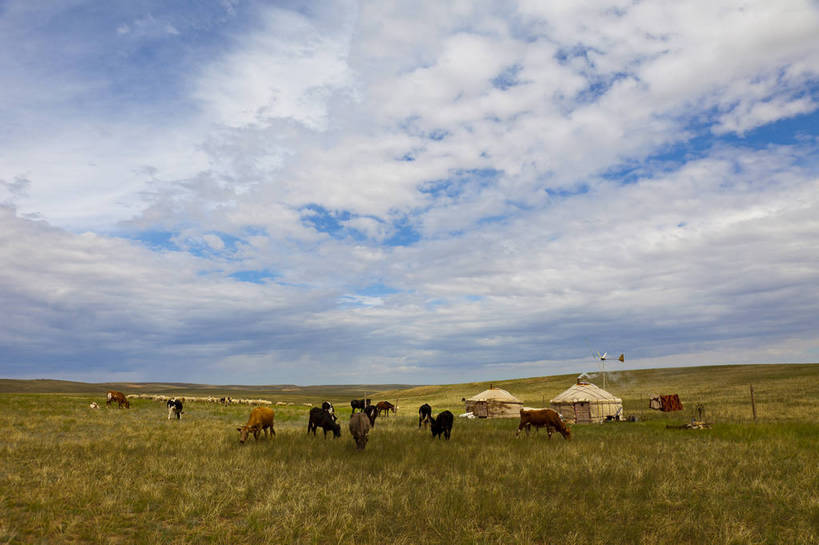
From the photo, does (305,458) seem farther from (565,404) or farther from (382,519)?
(565,404)

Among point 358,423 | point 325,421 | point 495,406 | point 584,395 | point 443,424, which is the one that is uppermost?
point 358,423

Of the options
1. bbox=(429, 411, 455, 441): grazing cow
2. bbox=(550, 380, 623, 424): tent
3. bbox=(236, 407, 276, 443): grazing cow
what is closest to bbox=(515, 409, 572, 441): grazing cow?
bbox=(429, 411, 455, 441): grazing cow

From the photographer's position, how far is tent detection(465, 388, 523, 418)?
4206cm

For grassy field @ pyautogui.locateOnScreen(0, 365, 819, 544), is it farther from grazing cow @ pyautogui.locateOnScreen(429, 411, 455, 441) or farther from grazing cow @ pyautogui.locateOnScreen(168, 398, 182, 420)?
grazing cow @ pyautogui.locateOnScreen(168, 398, 182, 420)

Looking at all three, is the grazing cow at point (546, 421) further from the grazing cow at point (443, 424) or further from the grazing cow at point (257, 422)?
the grazing cow at point (257, 422)

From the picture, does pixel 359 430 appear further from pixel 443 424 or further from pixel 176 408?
pixel 176 408

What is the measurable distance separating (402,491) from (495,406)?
106 feet

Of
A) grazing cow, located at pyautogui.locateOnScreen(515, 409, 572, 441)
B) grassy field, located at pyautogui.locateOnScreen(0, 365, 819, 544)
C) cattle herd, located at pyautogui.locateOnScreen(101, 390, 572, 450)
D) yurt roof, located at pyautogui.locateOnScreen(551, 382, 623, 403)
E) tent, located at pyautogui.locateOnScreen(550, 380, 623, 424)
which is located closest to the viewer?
grassy field, located at pyautogui.locateOnScreen(0, 365, 819, 544)

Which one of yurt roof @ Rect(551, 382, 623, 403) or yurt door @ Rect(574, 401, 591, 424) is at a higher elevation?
yurt roof @ Rect(551, 382, 623, 403)

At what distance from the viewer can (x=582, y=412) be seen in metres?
36.9

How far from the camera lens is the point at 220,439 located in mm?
20906

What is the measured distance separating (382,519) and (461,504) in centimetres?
193

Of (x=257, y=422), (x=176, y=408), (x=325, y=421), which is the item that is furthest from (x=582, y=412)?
(x=176, y=408)

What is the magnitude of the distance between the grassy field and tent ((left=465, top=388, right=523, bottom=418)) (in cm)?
2152
